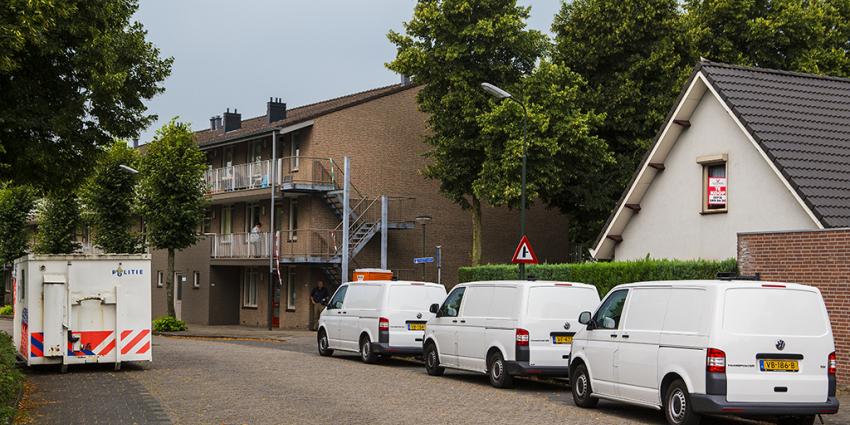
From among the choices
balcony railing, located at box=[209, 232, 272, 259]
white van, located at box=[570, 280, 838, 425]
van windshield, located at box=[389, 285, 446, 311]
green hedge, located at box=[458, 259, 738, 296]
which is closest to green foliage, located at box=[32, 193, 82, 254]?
balcony railing, located at box=[209, 232, 272, 259]

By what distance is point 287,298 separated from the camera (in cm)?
4591

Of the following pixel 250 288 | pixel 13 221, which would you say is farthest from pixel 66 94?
pixel 13 221

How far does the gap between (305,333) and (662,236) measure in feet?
52.8

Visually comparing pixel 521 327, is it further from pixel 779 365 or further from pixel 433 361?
pixel 779 365

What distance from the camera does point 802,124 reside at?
24047 millimetres

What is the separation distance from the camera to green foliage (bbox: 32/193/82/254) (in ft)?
182

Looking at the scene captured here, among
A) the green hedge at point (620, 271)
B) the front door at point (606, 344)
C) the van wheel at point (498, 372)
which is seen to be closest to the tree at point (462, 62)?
the green hedge at point (620, 271)

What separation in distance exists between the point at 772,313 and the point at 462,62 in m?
26.2

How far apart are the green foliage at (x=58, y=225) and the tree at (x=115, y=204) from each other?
9372 millimetres

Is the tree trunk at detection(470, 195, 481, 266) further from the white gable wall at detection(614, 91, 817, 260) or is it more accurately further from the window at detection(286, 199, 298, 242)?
the white gable wall at detection(614, 91, 817, 260)

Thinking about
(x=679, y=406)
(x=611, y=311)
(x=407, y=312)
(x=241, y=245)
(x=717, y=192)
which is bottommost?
(x=679, y=406)

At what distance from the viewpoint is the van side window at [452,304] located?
66.5 feet

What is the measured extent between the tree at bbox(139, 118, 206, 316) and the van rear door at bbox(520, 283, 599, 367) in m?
26.8

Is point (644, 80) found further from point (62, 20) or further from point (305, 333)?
point (62, 20)
